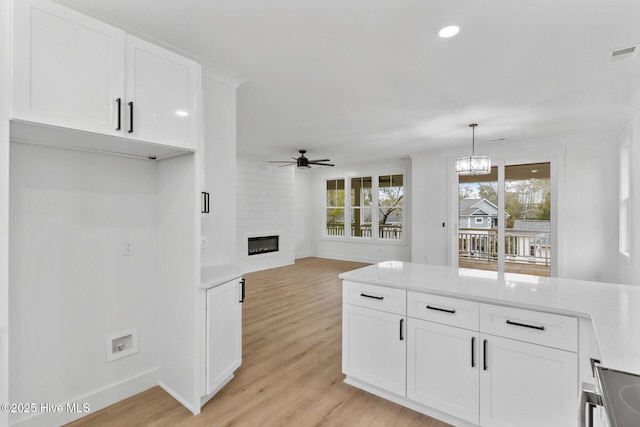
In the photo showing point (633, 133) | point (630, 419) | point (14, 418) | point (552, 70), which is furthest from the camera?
point (633, 133)

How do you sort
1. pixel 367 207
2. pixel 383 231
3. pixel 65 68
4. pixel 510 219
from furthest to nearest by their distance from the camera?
pixel 367 207, pixel 383 231, pixel 510 219, pixel 65 68

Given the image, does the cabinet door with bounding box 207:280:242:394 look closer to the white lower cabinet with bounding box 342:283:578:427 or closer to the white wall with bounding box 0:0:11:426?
the white lower cabinet with bounding box 342:283:578:427

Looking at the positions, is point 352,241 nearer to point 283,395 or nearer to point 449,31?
point 283,395

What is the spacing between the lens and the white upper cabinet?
1448 mm

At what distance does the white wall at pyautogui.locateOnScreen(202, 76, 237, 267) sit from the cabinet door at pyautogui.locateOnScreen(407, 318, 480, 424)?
5.71 feet

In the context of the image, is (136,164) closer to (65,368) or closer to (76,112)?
(76,112)

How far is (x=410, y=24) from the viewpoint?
216 cm

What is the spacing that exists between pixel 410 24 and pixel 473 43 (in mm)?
612

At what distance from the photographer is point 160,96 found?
6.44 ft

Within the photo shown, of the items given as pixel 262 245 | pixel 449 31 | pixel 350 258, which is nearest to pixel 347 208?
pixel 350 258

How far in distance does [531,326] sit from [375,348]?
1013 millimetres

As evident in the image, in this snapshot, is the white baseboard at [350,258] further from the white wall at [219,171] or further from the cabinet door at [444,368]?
the cabinet door at [444,368]

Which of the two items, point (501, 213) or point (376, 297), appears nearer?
point (376, 297)

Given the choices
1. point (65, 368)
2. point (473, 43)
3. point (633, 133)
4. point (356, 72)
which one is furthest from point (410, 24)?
point (633, 133)
